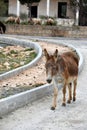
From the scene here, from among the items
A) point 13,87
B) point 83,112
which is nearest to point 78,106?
point 83,112

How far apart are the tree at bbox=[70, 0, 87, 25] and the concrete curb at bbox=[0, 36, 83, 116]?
23.7 m

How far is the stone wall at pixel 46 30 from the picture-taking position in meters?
31.0

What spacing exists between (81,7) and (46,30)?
4500mm

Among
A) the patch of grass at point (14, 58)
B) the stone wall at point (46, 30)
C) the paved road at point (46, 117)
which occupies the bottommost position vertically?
the stone wall at point (46, 30)

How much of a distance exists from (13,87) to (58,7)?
37.4 m

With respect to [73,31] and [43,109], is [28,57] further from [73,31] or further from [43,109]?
[73,31]

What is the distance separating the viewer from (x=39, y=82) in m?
11.8

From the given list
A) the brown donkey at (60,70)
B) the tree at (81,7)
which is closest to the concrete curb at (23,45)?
the brown donkey at (60,70)

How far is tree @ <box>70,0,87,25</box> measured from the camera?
34031mm

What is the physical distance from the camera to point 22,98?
949cm

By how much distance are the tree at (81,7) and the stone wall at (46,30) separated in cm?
343

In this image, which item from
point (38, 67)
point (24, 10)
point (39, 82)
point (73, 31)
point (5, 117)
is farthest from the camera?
point (24, 10)

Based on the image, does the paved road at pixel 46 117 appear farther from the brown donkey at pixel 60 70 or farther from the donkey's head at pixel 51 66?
the donkey's head at pixel 51 66

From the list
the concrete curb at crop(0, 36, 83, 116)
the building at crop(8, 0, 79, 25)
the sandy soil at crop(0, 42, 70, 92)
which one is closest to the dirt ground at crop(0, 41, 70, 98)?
the sandy soil at crop(0, 42, 70, 92)
